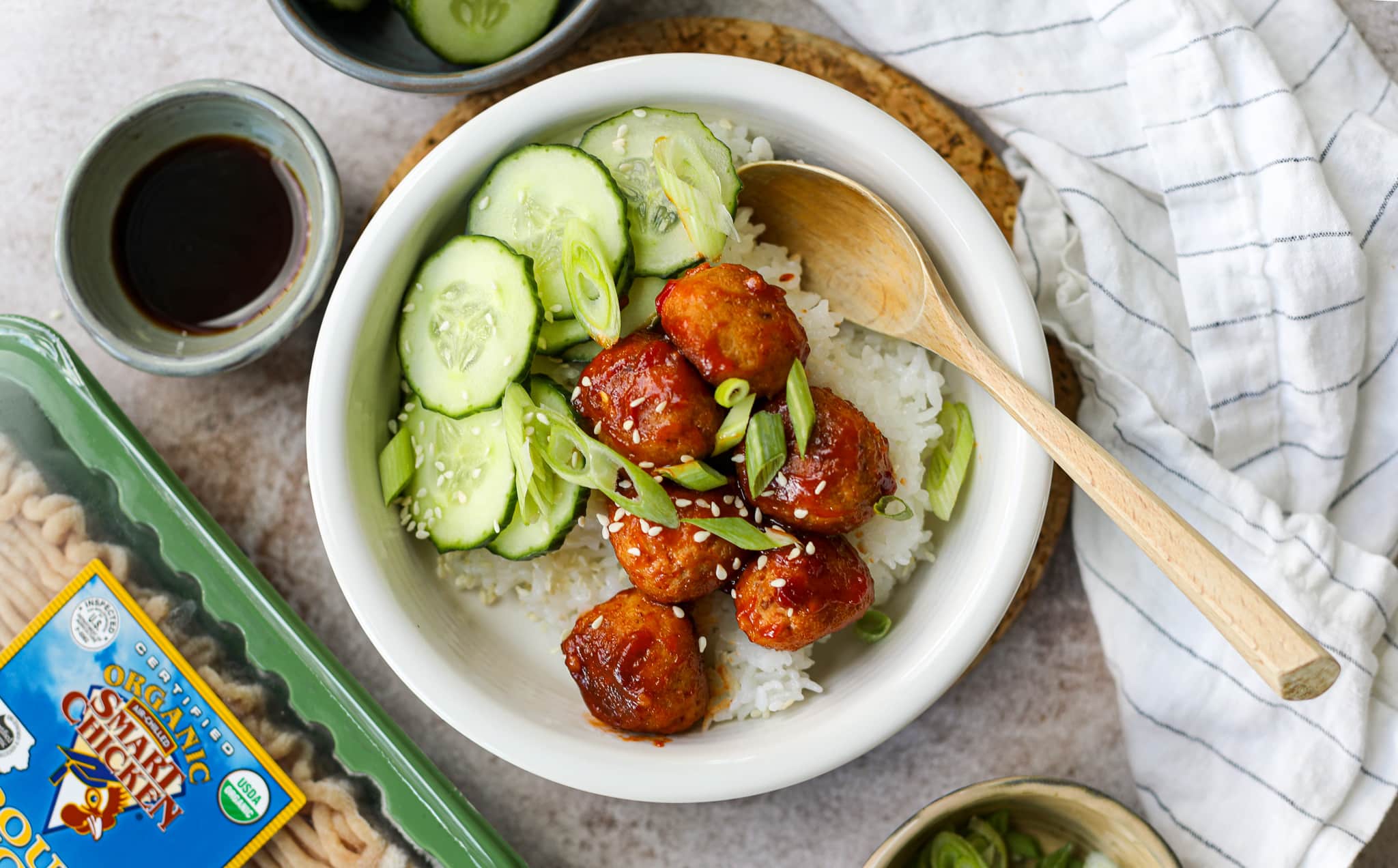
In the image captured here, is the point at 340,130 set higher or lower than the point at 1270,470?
higher

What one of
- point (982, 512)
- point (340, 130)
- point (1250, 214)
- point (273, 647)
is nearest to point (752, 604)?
point (982, 512)

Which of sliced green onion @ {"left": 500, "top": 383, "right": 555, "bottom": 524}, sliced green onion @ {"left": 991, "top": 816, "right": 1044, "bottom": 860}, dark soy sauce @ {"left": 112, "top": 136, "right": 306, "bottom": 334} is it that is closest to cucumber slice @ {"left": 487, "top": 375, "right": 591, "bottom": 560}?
sliced green onion @ {"left": 500, "top": 383, "right": 555, "bottom": 524}

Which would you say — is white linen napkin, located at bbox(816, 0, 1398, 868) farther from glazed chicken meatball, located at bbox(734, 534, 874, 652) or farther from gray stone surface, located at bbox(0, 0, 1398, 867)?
glazed chicken meatball, located at bbox(734, 534, 874, 652)

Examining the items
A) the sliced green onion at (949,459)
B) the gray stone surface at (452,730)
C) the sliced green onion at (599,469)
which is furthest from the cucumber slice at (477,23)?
the sliced green onion at (949,459)

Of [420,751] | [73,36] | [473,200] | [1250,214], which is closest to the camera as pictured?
[473,200]

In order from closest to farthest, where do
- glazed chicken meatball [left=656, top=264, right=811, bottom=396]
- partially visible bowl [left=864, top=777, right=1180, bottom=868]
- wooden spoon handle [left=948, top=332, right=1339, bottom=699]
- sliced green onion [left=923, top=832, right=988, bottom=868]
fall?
wooden spoon handle [left=948, top=332, right=1339, bottom=699]
glazed chicken meatball [left=656, top=264, right=811, bottom=396]
partially visible bowl [left=864, top=777, right=1180, bottom=868]
sliced green onion [left=923, top=832, right=988, bottom=868]

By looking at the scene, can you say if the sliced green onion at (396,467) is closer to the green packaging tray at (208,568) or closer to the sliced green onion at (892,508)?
the green packaging tray at (208,568)

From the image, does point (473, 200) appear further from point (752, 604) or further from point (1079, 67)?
point (1079, 67)
